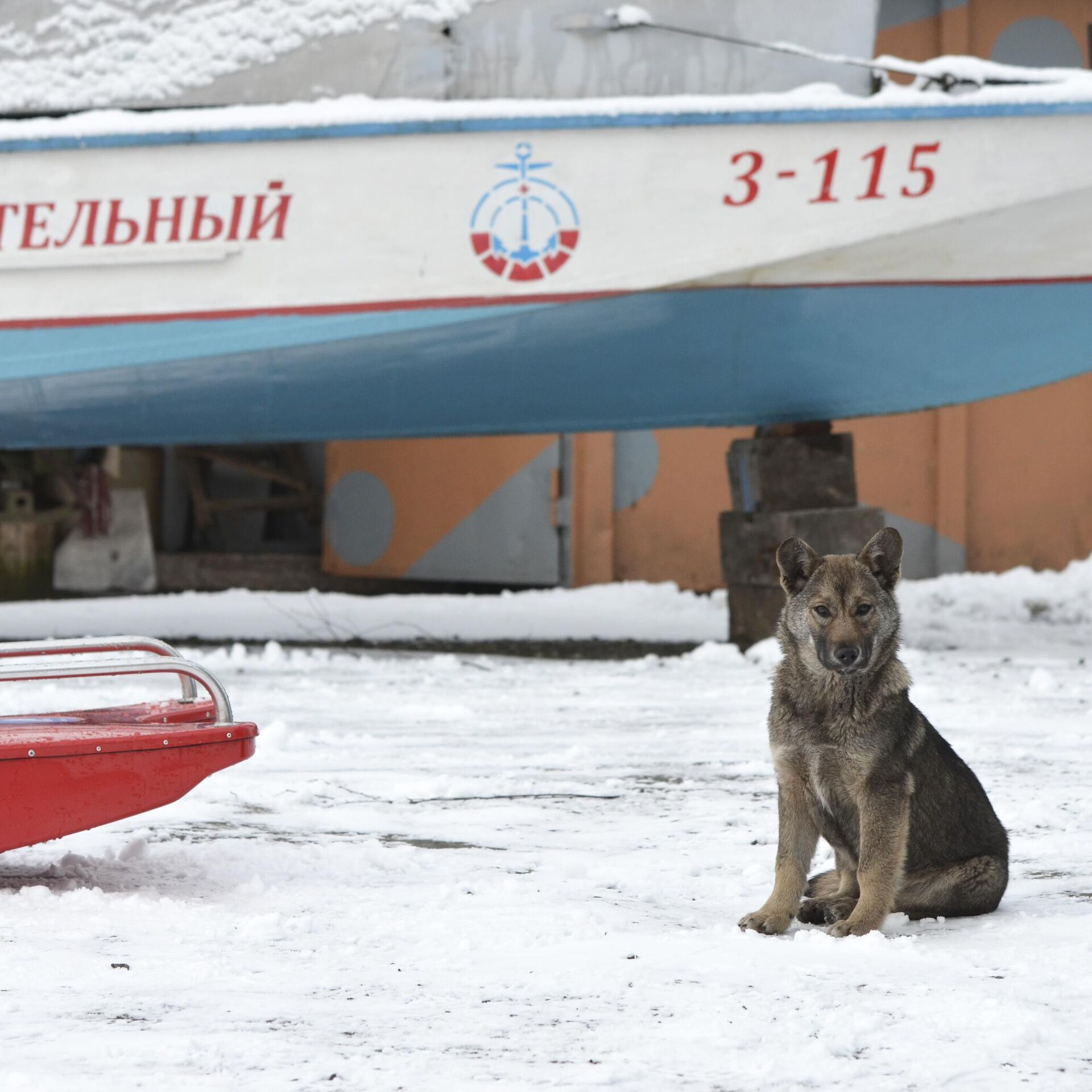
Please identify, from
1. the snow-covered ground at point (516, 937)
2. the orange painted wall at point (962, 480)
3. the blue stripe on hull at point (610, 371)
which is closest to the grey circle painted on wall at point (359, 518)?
the orange painted wall at point (962, 480)

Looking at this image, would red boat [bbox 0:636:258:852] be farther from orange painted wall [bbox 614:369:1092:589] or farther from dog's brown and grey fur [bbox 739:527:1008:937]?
orange painted wall [bbox 614:369:1092:589]

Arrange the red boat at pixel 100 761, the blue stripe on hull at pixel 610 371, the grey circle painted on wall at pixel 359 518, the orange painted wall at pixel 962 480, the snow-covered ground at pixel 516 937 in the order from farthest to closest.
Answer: the grey circle painted on wall at pixel 359 518 < the orange painted wall at pixel 962 480 < the blue stripe on hull at pixel 610 371 < the red boat at pixel 100 761 < the snow-covered ground at pixel 516 937

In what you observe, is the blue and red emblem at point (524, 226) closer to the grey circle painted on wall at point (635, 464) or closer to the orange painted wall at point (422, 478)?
the grey circle painted on wall at point (635, 464)

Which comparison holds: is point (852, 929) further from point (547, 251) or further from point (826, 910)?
point (547, 251)

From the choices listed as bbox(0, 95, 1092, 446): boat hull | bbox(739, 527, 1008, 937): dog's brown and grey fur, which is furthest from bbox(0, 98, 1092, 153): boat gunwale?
bbox(739, 527, 1008, 937): dog's brown and grey fur

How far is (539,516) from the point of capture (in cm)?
776

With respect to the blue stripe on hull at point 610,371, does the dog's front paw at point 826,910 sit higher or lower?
lower

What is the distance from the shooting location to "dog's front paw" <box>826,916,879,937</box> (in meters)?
1.89

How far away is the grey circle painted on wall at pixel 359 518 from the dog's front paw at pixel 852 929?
21.7 ft

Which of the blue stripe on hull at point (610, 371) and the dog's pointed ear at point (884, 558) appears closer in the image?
the dog's pointed ear at point (884, 558)

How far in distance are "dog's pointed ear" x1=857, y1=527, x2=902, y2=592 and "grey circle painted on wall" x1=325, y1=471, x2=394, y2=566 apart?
21.1 feet

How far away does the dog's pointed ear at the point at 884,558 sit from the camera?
2.03 m

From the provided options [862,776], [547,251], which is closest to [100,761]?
[862,776]

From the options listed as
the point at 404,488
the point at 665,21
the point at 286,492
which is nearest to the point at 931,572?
the point at 404,488
